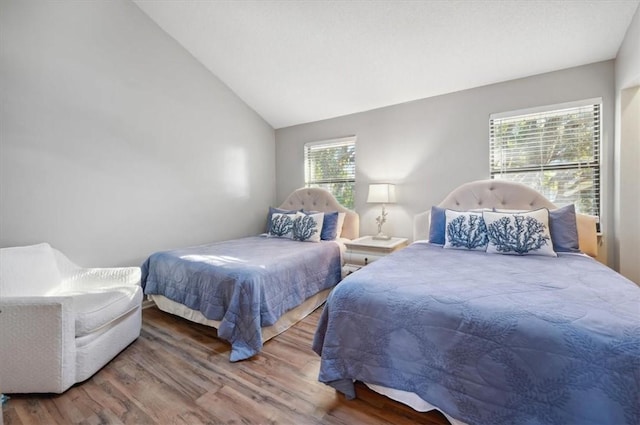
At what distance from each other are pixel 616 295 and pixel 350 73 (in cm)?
284

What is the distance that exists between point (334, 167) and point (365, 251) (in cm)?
156

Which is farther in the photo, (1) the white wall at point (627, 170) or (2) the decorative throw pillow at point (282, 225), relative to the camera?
(2) the decorative throw pillow at point (282, 225)

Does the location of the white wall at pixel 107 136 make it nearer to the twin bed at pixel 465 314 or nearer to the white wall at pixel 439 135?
the twin bed at pixel 465 314

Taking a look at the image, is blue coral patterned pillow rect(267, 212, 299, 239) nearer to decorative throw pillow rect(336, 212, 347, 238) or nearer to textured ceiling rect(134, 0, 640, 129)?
decorative throw pillow rect(336, 212, 347, 238)

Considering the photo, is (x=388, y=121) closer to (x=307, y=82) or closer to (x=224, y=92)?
(x=307, y=82)

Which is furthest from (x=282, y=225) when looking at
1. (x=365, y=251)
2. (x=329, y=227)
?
(x=365, y=251)

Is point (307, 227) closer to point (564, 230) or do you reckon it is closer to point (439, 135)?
point (439, 135)

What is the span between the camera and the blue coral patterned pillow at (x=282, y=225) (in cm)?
340

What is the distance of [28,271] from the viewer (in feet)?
6.48

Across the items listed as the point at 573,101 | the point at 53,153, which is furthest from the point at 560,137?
the point at 53,153

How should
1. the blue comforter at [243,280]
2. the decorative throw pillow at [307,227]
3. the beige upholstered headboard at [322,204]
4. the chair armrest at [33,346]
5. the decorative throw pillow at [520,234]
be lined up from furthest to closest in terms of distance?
the beige upholstered headboard at [322,204], the decorative throw pillow at [307,227], the decorative throw pillow at [520,234], the blue comforter at [243,280], the chair armrest at [33,346]

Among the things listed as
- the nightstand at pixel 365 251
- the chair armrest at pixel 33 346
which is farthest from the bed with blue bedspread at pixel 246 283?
the chair armrest at pixel 33 346

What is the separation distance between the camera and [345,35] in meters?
2.59

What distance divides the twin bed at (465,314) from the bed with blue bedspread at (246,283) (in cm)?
1
